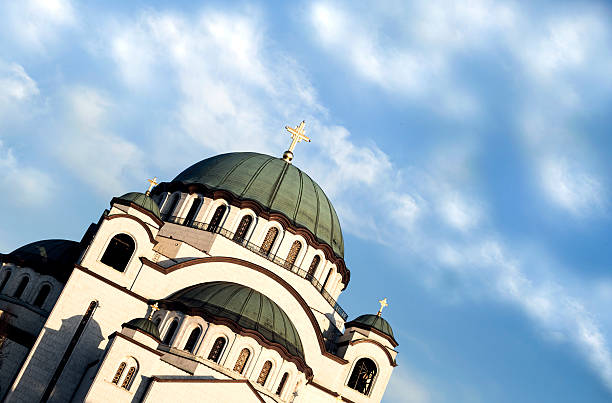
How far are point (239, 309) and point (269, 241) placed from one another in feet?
22.2

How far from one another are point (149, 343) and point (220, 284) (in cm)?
503

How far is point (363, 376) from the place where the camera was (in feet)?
103

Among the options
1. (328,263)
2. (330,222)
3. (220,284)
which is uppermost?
(330,222)

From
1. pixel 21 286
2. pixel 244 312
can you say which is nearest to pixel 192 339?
pixel 244 312

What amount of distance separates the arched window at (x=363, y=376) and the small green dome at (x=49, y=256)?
14.1m

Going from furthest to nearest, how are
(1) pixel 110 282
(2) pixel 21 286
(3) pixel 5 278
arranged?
(3) pixel 5 278 → (2) pixel 21 286 → (1) pixel 110 282

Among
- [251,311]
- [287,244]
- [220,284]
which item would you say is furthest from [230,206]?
[251,311]

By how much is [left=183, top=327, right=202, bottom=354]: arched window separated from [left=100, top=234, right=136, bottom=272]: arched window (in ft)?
15.7

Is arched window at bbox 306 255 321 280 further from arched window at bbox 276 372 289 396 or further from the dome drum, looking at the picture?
arched window at bbox 276 372 289 396

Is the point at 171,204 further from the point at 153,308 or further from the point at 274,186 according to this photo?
the point at 153,308

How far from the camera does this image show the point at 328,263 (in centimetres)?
3544

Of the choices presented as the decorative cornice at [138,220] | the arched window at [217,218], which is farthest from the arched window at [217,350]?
the arched window at [217,218]

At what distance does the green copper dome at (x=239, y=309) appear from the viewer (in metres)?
26.5

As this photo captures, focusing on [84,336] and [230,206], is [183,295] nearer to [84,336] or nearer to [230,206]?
[84,336]
